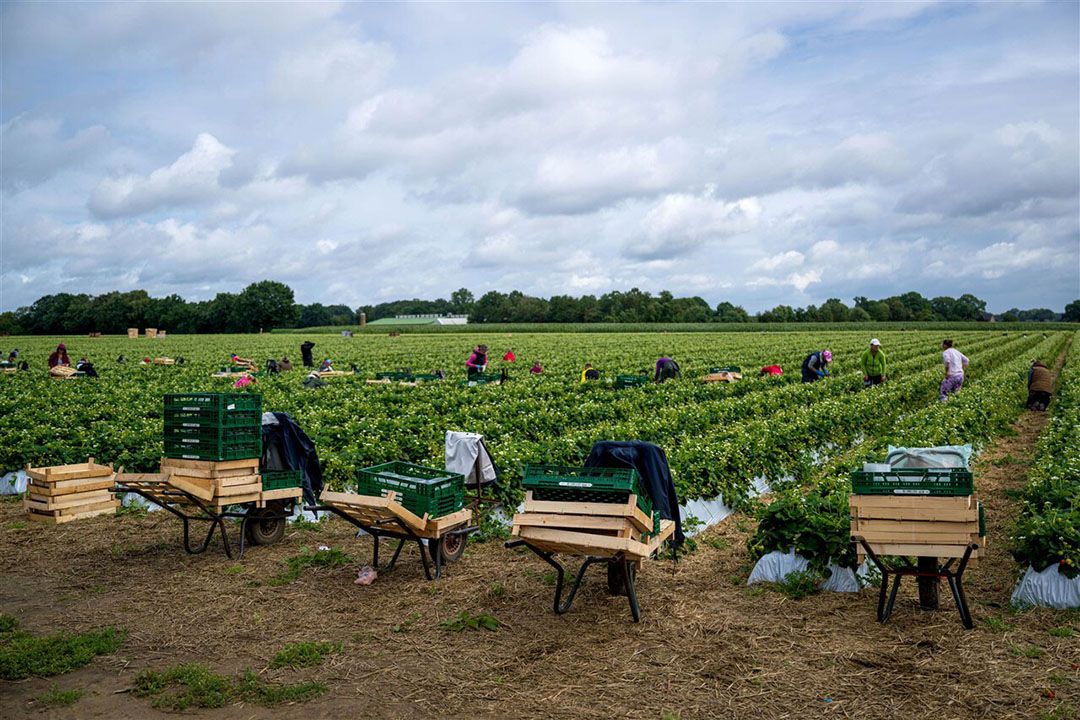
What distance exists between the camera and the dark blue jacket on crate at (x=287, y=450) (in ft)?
35.1

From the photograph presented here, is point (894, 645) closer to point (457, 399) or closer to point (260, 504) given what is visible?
point (260, 504)

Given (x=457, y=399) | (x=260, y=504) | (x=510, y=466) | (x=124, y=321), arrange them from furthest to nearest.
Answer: (x=124, y=321), (x=457, y=399), (x=510, y=466), (x=260, y=504)

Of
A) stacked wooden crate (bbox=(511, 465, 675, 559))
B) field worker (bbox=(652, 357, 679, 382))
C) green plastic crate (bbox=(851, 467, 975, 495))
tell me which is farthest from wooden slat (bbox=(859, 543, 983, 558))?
field worker (bbox=(652, 357, 679, 382))

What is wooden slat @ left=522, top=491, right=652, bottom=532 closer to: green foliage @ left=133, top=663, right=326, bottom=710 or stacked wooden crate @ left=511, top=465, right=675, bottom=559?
stacked wooden crate @ left=511, top=465, right=675, bottom=559

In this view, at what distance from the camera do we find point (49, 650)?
700cm

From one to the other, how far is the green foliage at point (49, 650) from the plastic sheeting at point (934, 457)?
763 cm

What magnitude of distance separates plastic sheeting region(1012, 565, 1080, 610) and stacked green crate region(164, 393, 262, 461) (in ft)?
28.3

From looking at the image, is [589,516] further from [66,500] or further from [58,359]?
[58,359]

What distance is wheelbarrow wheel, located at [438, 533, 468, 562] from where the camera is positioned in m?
9.44

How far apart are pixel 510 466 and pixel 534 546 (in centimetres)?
501

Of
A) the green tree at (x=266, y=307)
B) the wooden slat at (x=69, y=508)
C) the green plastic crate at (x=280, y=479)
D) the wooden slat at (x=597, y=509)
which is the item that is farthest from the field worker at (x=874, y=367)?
the green tree at (x=266, y=307)

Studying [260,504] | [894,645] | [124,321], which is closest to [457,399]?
[260,504]

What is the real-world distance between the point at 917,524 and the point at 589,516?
301cm

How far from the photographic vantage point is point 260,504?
10.0 meters
